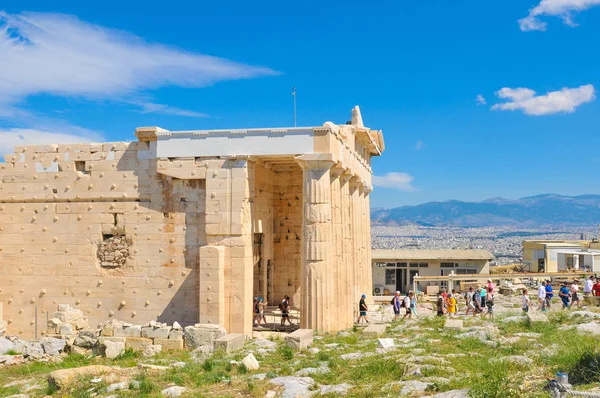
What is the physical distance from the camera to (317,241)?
71.8 ft

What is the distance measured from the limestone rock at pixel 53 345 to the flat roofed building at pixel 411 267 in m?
28.2

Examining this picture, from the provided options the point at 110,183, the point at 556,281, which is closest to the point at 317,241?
the point at 110,183

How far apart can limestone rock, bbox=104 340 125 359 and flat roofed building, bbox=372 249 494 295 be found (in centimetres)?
2820

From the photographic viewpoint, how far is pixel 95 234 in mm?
24219

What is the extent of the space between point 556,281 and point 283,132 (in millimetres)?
22717

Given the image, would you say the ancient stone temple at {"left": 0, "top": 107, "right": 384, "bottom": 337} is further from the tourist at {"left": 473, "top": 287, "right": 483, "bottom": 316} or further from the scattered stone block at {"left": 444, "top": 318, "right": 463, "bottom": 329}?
the tourist at {"left": 473, "top": 287, "right": 483, "bottom": 316}

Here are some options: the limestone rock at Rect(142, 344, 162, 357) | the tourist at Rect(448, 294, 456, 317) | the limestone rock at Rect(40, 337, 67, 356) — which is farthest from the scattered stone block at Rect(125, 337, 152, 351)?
the tourist at Rect(448, 294, 456, 317)

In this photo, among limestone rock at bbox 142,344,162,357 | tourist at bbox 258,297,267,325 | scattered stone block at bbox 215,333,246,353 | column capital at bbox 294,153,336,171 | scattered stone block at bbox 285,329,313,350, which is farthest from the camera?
tourist at bbox 258,297,267,325

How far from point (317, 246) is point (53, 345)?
9.00 meters

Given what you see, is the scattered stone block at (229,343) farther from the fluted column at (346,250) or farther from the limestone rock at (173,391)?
the fluted column at (346,250)

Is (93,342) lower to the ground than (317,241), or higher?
lower

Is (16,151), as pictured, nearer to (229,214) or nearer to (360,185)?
(229,214)

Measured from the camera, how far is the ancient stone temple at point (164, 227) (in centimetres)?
2206

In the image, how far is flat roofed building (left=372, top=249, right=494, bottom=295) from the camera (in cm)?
4450
